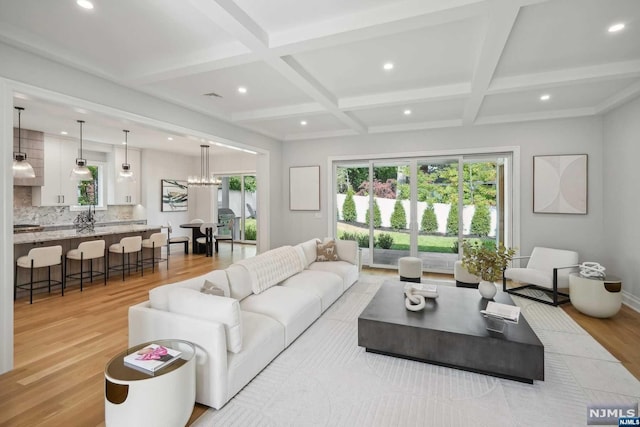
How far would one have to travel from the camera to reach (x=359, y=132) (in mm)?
6148

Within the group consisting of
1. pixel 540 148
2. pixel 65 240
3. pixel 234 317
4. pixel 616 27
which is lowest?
pixel 234 317

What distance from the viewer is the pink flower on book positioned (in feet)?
6.04

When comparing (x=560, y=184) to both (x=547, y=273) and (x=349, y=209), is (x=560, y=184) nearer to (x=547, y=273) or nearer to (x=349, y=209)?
(x=547, y=273)

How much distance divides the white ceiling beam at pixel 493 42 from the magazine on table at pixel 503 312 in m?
2.41

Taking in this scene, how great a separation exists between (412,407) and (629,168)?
179 inches

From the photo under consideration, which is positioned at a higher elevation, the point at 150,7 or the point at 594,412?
the point at 150,7

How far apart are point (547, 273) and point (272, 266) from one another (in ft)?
12.9

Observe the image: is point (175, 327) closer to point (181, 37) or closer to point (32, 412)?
point (32, 412)

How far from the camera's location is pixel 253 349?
7.68ft

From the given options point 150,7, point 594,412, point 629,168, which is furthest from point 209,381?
point 629,168

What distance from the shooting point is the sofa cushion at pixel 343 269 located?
4582 mm

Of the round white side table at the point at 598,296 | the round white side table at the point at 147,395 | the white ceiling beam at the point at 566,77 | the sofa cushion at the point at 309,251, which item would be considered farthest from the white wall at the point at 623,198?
the round white side table at the point at 147,395

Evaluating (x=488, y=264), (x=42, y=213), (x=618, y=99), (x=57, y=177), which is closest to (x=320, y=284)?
(x=488, y=264)

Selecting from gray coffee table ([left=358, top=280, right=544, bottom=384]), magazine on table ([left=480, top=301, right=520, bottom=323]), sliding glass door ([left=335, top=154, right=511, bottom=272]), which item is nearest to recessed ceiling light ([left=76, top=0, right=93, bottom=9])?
gray coffee table ([left=358, top=280, right=544, bottom=384])
